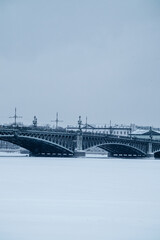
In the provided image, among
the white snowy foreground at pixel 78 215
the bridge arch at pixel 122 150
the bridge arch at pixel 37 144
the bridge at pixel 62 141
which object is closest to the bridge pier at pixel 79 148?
the bridge at pixel 62 141

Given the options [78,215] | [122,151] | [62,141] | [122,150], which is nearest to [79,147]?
[62,141]

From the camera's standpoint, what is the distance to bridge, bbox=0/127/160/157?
51.6 metres

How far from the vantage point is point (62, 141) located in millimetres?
56094

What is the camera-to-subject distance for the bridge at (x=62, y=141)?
169ft

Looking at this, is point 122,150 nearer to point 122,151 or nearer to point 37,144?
point 122,151

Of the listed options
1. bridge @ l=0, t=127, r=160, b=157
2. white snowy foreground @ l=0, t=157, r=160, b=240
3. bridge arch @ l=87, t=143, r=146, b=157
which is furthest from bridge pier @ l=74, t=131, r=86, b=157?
white snowy foreground @ l=0, t=157, r=160, b=240

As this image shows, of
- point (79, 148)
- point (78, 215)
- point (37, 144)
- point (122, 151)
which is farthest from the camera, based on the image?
point (122, 151)

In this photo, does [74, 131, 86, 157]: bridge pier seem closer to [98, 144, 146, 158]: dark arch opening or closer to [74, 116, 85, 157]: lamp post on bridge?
[74, 116, 85, 157]: lamp post on bridge

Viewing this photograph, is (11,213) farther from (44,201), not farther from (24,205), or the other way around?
(44,201)

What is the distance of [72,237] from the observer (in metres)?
10.0

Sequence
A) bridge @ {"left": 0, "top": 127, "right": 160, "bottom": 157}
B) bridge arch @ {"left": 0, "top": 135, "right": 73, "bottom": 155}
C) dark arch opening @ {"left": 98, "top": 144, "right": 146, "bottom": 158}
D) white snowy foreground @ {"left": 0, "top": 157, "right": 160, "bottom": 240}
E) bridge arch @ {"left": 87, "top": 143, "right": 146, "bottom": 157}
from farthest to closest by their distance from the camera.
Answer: dark arch opening @ {"left": 98, "top": 144, "right": 146, "bottom": 158} < bridge arch @ {"left": 87, "top": 143, "right": 146, "bottom": 157} < bridge @ {"left": 0, "top": 127, "right": 160, "bottom": 157} < bridge arch @ {"left": 0, "top": 135, "right": 73, "bottom": 155} < white snowy foreground @ {"left": 0, "top": 157, "right": 160, "bottom": 240}

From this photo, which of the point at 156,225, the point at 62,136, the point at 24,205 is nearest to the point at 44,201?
the point at 24,205

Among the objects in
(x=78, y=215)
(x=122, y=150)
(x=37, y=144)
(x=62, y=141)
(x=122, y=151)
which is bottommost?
(x=78, y=215)

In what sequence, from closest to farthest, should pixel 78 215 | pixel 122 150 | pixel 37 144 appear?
1. pixel 78 215
2. pixel 37 144
3. pixel 122 150
